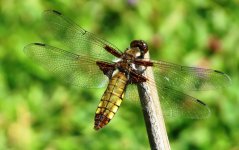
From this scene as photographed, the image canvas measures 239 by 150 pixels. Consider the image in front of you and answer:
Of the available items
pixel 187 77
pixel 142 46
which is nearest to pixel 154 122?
pixel 142 46

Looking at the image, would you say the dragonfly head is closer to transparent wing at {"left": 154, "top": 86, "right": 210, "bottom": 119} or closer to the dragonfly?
the dragonfly

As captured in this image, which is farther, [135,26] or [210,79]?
[135,26]

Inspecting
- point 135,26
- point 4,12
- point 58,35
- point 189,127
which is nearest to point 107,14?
point 135,26

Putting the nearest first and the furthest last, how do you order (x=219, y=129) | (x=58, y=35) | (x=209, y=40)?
(x=58, y=35) → (x=219, y=129) → (x=209, y=40)

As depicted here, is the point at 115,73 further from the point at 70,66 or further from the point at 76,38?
the point at 76,38

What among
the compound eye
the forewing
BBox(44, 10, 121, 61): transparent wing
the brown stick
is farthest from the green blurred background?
the brown stick

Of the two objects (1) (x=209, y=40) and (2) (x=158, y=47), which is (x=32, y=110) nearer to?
(2) (x=158, y=47)
